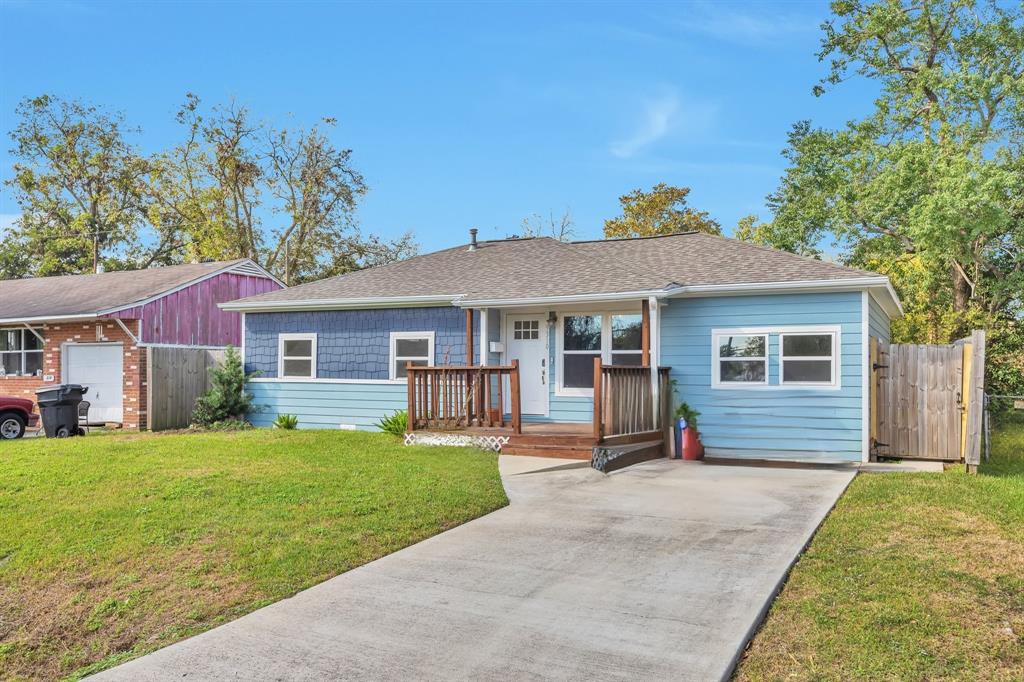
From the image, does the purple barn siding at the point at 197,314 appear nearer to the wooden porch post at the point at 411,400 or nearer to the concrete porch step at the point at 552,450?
the wooden porch post at the point at 411,400

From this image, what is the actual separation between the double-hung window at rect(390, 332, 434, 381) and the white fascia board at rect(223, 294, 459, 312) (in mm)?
591

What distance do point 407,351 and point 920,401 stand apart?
875 centimetres

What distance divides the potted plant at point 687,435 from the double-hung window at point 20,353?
16.7 meters

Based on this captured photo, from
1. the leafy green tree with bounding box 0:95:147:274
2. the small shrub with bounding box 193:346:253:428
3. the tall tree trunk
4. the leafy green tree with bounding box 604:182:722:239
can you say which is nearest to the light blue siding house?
the small shrub with bounding box 193:346:253:428

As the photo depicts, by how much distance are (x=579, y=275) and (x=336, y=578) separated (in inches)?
356

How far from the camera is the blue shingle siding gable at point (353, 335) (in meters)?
13.8

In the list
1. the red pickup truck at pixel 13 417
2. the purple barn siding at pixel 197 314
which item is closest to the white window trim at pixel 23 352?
the purple barn siding at pixel 197 314

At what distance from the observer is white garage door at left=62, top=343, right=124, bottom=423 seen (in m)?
17.6

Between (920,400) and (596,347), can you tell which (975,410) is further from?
(596,347)

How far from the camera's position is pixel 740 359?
1183cm

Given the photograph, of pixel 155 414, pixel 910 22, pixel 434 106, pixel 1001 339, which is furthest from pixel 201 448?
pixel 910 22

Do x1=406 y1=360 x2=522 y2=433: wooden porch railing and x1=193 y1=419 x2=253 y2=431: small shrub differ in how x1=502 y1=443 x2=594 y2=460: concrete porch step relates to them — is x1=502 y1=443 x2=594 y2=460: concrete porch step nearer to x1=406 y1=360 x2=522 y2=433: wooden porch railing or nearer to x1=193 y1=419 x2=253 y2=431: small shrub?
x1=406 y1=360 x2=522 y2=433: wooden porch railing

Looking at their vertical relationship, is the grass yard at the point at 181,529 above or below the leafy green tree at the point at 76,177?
below

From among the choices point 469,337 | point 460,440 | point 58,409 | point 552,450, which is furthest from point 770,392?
point 58,409
